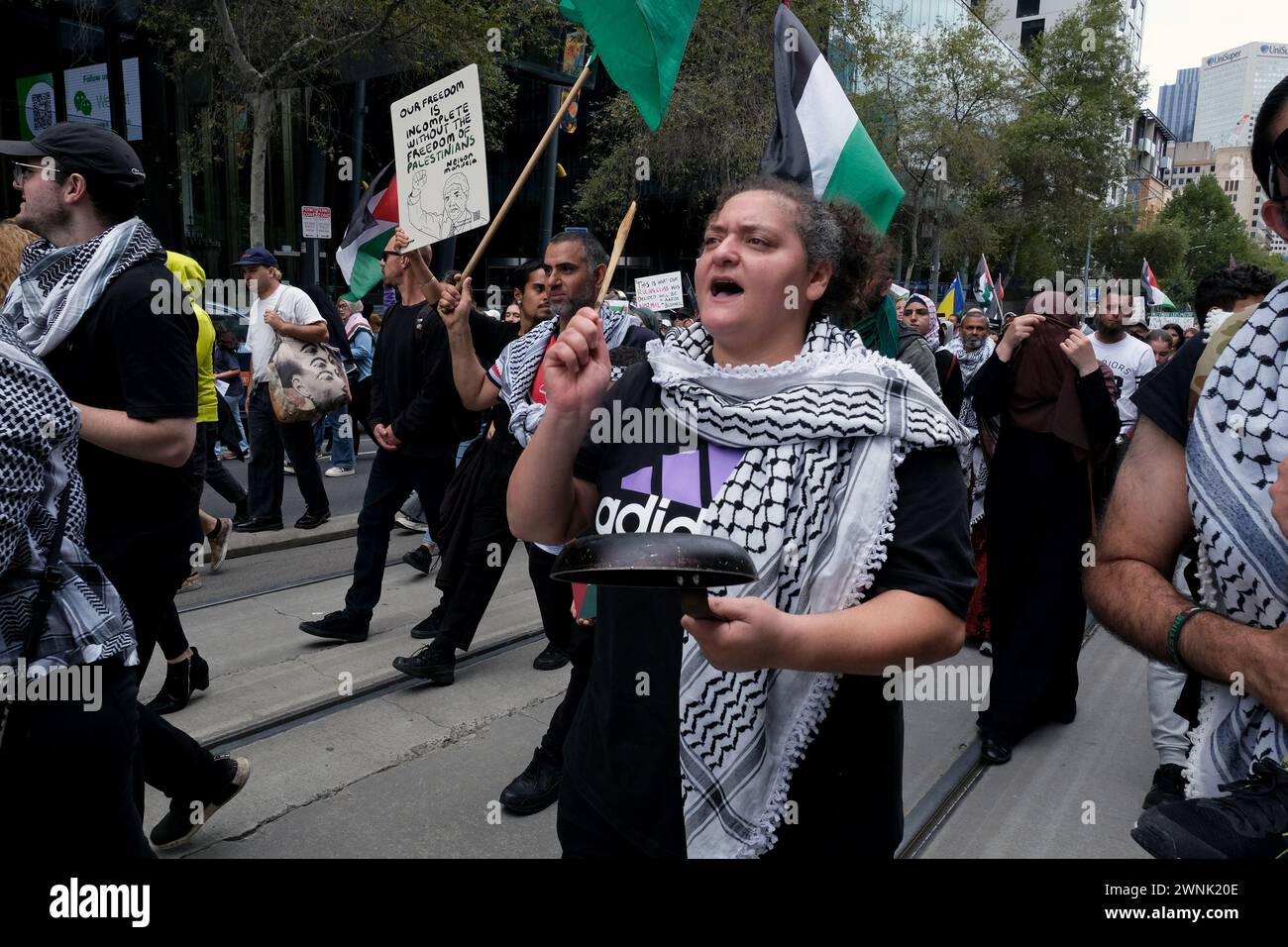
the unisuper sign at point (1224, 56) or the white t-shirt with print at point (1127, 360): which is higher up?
the unisuper sign at point (1224, 56)

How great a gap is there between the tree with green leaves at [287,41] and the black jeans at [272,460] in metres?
8.77

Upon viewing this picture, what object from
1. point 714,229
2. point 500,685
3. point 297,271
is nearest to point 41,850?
point 714,229

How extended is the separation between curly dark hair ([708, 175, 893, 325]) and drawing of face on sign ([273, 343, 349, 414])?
5888 mm

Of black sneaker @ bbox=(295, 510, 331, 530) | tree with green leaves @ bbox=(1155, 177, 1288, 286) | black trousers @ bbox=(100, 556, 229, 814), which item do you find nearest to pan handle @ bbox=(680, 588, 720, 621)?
black trousers @ bbox=(100, 556, 229, 814)

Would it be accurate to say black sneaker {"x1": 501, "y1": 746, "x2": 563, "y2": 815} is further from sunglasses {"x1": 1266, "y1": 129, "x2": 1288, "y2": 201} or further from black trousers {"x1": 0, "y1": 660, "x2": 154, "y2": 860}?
sunglasses {"x1": 1266, "y1": 129, "x2": 1288, "y2": 201}

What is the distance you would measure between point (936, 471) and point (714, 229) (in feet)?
2.06

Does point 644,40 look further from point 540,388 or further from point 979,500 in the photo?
point 979,500

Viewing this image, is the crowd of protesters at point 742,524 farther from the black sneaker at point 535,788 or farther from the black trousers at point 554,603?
the black trousers at point 554,603

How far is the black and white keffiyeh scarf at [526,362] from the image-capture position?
3.86m

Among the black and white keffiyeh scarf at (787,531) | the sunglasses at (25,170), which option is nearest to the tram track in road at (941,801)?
the black and white keffiyeh scarf at (787,531)

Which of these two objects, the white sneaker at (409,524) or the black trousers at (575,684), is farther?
the white sneaker at (409,524)

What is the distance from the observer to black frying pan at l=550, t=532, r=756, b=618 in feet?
4.14
